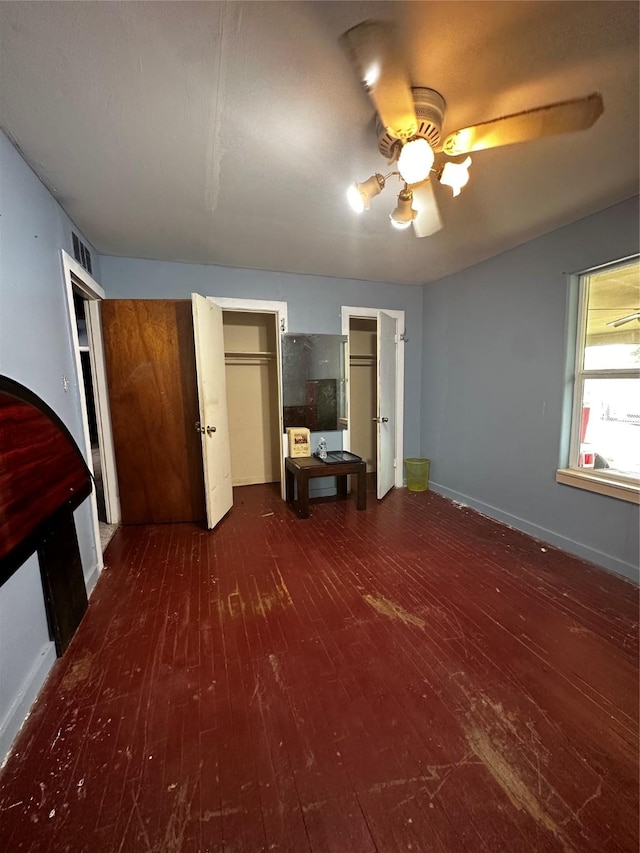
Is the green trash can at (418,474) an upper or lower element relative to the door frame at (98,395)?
lower

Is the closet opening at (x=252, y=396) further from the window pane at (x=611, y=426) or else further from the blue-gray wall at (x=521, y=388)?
the window pane at (x=611, y=426)

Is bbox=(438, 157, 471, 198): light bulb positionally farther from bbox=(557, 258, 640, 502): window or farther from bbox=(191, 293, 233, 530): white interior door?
bbox=(191, 293, 233, 530): white interior door

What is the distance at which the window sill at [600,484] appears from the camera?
2.21m

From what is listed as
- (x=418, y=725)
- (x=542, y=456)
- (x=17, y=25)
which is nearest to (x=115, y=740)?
(x=418, y=725)

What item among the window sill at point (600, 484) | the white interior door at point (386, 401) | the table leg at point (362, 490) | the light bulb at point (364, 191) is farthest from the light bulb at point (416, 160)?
the table leg at point (362, 490)

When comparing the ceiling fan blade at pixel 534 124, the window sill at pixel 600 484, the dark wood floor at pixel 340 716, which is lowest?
the dark wood floor at pixel 340 716

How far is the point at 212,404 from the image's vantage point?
3.02m

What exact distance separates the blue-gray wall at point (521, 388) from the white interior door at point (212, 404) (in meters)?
2.49

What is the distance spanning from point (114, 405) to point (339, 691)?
2.87 meters

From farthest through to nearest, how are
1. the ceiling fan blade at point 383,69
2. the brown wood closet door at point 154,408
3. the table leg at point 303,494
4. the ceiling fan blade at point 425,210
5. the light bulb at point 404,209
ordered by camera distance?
1. the table leg at point 303,494
2. the brown wood closet door at point 154,408
3. the ceiling fan blade at point 425,210
4. the light bulb at point 404,209
5. the ceiling fan blade at point 383,69

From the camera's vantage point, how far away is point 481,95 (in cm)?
135

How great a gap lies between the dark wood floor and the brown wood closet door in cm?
93

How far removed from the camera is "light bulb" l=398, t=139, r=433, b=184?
126cm

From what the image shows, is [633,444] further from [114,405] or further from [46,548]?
[114,405]
